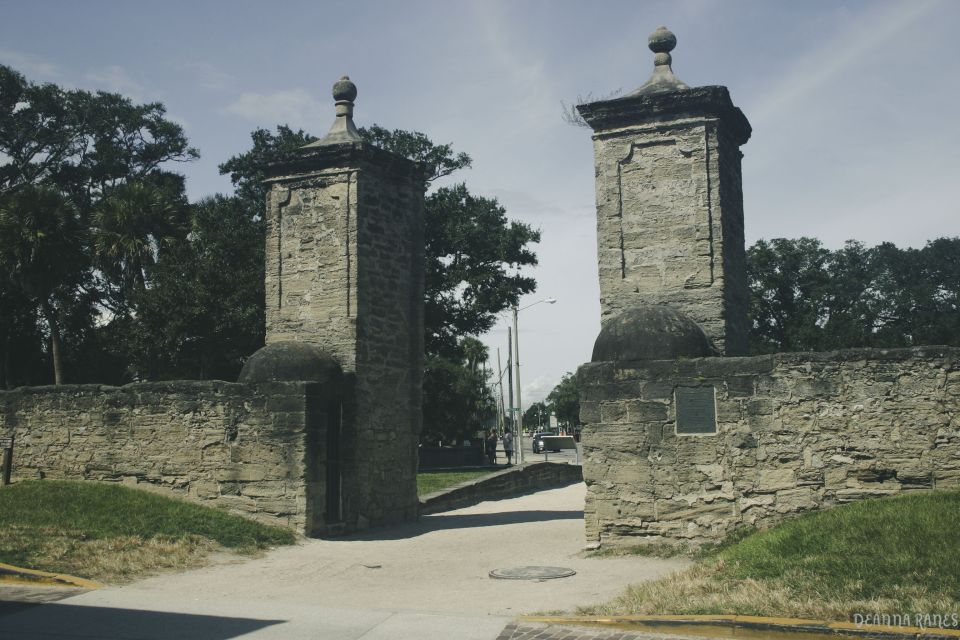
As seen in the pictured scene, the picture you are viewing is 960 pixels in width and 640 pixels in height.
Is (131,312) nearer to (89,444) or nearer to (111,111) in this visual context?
(111,111)

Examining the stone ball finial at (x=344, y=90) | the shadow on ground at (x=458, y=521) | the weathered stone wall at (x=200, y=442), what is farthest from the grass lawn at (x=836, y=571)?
the stone ball finial at (x=344, y=90)

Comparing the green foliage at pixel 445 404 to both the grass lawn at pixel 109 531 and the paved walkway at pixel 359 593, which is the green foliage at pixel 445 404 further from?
the paved walkway at pixel 359 593

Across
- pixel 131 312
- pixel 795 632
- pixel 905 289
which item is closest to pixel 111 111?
pixel 131 312

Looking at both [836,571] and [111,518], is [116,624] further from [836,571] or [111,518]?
[836,571]

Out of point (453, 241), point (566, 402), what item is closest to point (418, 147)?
point (453, 241)

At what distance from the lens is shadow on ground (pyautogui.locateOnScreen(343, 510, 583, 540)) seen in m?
13.0

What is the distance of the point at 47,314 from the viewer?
22.5 metres

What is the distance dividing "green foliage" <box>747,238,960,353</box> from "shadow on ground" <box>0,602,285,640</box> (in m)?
40.6

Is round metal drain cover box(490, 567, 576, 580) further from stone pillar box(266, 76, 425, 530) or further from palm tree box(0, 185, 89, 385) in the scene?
palm tree box(0, 185, 89, 385)

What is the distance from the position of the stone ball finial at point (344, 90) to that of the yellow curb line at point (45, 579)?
29.0 feet

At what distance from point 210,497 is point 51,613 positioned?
4960 millimetres

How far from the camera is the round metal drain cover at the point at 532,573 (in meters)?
9.07

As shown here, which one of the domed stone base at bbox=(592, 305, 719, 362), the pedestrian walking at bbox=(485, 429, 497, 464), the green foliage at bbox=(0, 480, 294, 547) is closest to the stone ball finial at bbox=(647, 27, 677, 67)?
the domed stone base at bbox=(592, 305, 719, 362)

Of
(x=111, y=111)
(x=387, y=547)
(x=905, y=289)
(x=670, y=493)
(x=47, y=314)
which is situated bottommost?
(x=387, y=547)
